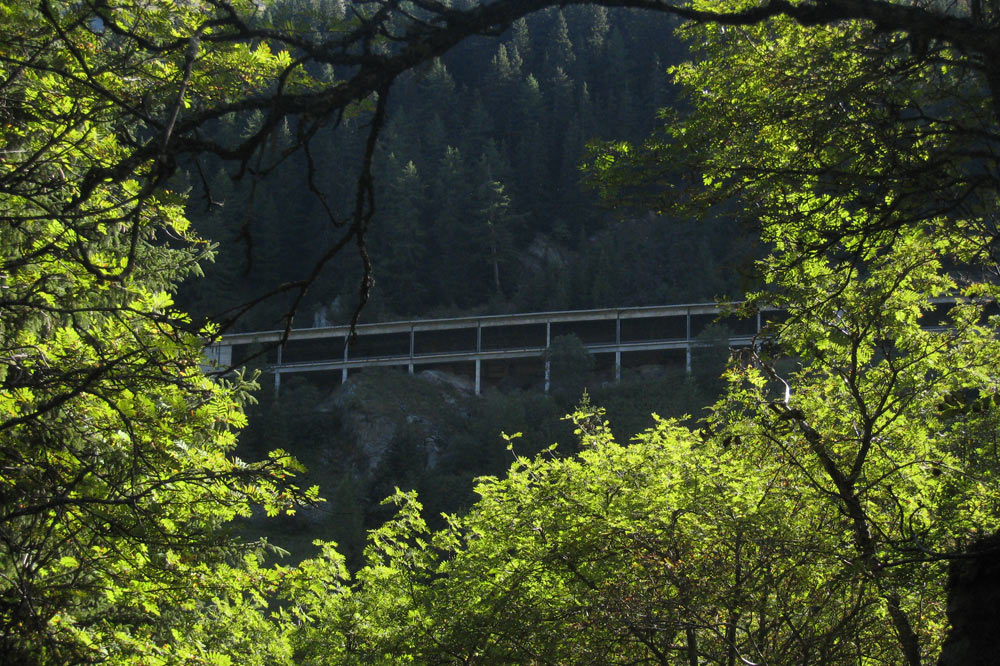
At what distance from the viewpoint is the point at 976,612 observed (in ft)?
13.0

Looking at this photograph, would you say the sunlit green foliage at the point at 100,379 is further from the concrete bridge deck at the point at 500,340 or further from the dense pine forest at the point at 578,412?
the concrete bridge deck at the point at 500,340

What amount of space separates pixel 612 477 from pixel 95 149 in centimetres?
667

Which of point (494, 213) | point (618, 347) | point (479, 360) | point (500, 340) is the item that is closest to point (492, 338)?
point (500, 340)

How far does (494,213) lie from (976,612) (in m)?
64.4

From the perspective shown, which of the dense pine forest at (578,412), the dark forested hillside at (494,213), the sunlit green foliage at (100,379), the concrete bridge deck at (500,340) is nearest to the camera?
the dense pine forest at (578,412)

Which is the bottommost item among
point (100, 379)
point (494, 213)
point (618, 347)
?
point (100, 379)

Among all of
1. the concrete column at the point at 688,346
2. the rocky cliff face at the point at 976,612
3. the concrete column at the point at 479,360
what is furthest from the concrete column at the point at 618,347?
the rocky cliff face at the point at 976,612

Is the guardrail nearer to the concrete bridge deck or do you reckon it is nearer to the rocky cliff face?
the concrete bridge deck

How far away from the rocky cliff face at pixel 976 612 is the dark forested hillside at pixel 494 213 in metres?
54.5

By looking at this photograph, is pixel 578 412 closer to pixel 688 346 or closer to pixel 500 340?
pixel 688 346

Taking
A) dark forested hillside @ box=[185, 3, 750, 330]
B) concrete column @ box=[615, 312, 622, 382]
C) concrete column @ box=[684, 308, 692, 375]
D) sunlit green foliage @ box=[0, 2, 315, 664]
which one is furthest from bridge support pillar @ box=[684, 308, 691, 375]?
sunlit green foliage @ box=[0, 2, 315, 664]

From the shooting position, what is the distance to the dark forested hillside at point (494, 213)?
62.9 meters

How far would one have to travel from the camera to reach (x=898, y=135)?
448cm

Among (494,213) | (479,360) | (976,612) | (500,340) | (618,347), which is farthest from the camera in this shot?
(494,213)
